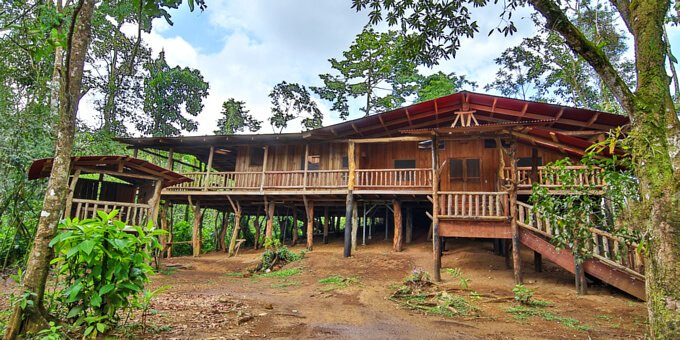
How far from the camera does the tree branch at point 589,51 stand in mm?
4023

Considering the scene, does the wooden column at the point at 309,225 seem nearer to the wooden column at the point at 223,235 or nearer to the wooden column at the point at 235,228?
the wooden column at the point at 235,228

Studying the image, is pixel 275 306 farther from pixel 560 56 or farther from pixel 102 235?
pixel 560 56

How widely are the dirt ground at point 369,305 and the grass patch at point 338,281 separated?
0.72ft

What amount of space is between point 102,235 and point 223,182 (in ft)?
44.5

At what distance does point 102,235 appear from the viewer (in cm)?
375

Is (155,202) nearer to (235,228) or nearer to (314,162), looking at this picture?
(235,228)

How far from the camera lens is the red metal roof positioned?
8.60 m

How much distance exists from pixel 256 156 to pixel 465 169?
10074mm

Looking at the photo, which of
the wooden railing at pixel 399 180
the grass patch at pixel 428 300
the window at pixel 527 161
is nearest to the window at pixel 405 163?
the wooden railing at pixel 399 180

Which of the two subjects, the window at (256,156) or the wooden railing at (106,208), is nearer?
the wooden railing at (106,208)

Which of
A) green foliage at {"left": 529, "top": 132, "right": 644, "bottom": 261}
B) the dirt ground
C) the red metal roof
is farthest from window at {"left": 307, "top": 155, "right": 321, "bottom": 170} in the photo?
green foliage at {"left": 529, "top": 132, "right": 644, "bottom": 261}

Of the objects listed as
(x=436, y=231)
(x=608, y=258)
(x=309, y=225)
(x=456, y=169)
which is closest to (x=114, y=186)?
(x=309, y=225)

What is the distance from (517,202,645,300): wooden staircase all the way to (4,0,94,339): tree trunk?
324 inches

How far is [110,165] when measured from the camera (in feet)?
34.2
